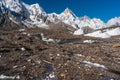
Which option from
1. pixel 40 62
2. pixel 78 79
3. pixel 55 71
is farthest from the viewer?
pixel 40 62

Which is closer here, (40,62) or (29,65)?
(29,65)

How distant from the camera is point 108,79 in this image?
17969 mm

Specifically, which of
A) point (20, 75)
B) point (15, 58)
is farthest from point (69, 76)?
point (15, 58)

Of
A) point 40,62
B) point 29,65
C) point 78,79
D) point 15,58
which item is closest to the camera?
point 78,79

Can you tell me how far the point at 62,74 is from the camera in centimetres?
1816

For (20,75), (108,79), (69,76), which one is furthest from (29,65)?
(108,79)

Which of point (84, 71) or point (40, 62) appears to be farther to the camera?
point (40, 62)

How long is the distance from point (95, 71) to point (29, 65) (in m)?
6.00

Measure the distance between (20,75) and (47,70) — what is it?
9.40ft

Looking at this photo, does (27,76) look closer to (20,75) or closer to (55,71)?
(20,75)

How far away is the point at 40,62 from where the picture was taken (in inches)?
885

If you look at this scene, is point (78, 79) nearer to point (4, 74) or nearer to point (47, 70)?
point (47, 70)

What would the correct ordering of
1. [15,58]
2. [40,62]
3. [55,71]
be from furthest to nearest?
[15,58], [40,62], [55,71]

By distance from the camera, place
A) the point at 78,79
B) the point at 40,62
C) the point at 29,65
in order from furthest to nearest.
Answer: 1. the point at 40,62
2. the point at 29,65
3. the point at 78,79
